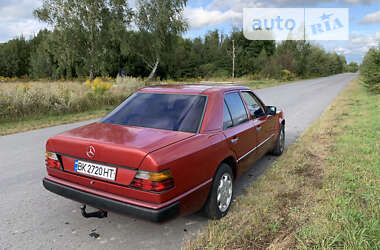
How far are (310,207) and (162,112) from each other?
6.92 ft

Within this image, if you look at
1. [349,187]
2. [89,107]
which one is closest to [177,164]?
[349,187]

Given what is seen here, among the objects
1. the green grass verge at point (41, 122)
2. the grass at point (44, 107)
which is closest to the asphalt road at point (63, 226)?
the green grass verge at point (41, 122)

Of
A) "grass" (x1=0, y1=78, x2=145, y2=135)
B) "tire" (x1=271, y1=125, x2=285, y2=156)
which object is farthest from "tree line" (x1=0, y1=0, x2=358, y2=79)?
"tire" (x1=271, y1=125, x2=285, y2=156)

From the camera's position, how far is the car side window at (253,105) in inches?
174

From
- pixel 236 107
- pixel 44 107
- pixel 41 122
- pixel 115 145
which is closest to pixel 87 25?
pixel 44 107

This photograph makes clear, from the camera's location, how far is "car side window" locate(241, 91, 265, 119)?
4.43 metres

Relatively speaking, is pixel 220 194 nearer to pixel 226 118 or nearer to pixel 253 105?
pixel 226 118

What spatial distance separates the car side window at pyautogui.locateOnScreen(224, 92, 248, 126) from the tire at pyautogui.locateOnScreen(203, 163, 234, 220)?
2.40ft

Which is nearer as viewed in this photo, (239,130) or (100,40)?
(239,130)

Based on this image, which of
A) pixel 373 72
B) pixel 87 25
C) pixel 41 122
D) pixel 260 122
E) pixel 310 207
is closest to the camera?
pixel 310 207

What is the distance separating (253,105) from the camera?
15.2 ft

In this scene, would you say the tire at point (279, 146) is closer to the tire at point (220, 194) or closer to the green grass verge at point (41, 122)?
the tire at point (220, 194)

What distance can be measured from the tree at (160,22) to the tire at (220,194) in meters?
29.1

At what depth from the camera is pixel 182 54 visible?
201ft
